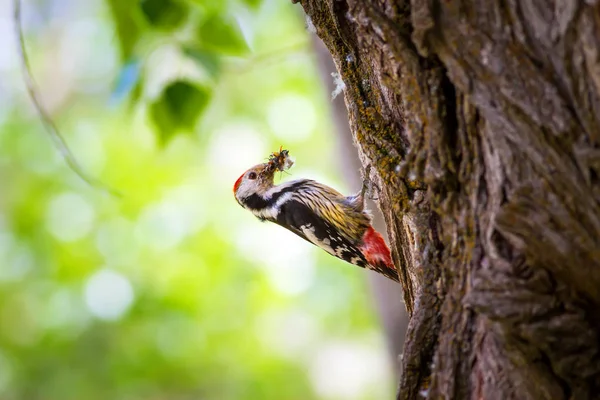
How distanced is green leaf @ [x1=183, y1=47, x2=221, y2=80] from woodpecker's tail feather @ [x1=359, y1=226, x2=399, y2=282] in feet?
4.39

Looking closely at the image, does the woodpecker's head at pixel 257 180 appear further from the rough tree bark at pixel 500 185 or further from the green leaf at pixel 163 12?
the rough tree bark at pixel 500 185

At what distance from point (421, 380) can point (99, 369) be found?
25.5ft

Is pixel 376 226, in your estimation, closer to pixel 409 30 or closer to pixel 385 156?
pixel 385 156

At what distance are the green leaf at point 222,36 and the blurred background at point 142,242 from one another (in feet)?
17.5

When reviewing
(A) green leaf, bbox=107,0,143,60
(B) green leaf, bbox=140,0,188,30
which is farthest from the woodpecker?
(A) green leaf, bbox=107,0,143,60

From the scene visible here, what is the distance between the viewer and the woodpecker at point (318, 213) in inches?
138

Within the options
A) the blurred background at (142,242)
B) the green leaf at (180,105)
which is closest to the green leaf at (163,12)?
the green leaf at (180,105)

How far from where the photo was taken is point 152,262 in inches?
338

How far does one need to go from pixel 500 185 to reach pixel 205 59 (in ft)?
4.67

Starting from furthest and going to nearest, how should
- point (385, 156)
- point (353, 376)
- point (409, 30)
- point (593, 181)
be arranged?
point (353, 376)
point (385, 156)
point (409, 30)
point (593, 181)

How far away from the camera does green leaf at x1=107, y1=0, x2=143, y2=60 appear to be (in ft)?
7.73

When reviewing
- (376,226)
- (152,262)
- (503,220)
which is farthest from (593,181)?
(152,262)

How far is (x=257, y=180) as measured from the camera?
391 cm

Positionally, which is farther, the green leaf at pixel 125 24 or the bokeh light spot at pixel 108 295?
the bokeh light spot at pixel 108 295
